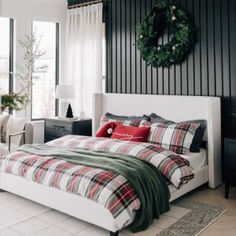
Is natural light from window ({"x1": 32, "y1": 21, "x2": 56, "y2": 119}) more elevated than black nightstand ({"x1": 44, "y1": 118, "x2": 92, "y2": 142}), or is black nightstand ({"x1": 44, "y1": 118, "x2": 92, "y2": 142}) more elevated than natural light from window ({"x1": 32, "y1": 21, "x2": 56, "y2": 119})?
natural light from window ({"x1": 32, "y1": 21, "x2": 56, "y2": 119})

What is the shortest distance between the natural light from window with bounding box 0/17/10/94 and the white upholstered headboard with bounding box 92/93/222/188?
1.67m

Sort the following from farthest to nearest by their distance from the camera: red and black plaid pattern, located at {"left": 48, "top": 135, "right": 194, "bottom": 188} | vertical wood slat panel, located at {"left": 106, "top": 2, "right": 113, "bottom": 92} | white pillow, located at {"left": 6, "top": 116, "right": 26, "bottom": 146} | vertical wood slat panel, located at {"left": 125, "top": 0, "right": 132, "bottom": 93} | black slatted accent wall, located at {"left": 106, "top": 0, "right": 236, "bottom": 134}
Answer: vertical wood slat panel, located at {"left": 106, "top": 2, "right": 113, "bottom": 92}, vertical wood slat panel, located at {"left": 125, "top": 0, "right": 132, "bottom": 93}, white pillow, located at {"left": 6, "top": 116, "right": 26, "bottom": 146}, black slatted accent wall, located at {"left": 106, "top": 0, "right": 236, "bottom": 134}, red and black plaid pattern, located at {"left": 48, "top": 135, "right": 194, "bottom": 188}

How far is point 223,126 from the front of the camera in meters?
4.49

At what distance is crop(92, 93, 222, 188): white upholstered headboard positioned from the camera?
4285 mm

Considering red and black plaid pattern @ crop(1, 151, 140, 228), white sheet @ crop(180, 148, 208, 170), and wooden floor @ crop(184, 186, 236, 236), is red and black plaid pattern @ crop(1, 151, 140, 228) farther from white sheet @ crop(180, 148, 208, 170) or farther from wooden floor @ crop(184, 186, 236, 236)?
white sheet @ crop(180, 148, 208, 170)

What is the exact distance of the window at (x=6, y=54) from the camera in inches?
233

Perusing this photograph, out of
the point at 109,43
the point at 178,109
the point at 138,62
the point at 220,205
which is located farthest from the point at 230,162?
the point at 109,43

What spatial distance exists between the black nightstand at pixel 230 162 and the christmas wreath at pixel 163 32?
56.8 inches

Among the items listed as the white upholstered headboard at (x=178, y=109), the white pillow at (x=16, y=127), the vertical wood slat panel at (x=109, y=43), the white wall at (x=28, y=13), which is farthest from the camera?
the white wall at (x=28, y=13)

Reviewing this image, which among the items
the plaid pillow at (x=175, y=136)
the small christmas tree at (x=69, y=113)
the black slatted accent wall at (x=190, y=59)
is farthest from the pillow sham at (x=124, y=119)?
the small christmas tree at (x=69, y=113)

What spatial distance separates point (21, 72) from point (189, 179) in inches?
145

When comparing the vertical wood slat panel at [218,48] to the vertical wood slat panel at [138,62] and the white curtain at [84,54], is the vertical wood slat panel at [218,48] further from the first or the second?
the white curtain at [84,54]

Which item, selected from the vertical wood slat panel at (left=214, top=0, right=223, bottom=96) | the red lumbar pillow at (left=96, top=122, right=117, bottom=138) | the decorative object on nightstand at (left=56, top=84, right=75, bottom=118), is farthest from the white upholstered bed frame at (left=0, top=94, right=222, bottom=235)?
the red lumbar pillow at (left=96, top=122, right=117, bottom=138)

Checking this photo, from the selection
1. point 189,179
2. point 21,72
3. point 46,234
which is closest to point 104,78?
point 21,72
